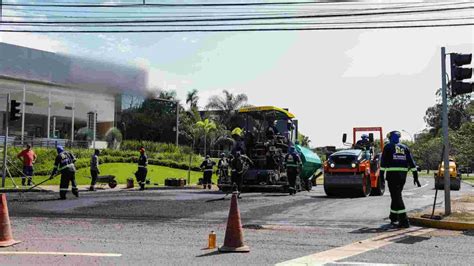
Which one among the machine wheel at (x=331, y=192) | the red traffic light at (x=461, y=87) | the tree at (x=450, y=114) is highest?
the tree at (x=450, y=114)

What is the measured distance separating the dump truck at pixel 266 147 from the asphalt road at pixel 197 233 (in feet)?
11.5

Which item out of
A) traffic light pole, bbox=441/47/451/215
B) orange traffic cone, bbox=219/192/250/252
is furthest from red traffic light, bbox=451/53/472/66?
orange traffic cone, bbox=219/192/250/252

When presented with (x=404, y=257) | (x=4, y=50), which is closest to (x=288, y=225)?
(x=404, y=257)

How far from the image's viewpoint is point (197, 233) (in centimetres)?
995

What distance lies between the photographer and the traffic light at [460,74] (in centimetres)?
1176

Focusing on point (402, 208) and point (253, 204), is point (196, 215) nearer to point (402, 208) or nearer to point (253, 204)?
point (253, 204)

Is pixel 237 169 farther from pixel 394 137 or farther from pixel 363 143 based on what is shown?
pixel 394 137

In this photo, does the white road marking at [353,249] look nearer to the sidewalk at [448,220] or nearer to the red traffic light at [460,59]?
the sidewalk at [448,220]

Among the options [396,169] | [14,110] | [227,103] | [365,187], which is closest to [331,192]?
[365,187]

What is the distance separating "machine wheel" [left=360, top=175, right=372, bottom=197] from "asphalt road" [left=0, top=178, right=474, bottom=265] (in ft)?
8.11

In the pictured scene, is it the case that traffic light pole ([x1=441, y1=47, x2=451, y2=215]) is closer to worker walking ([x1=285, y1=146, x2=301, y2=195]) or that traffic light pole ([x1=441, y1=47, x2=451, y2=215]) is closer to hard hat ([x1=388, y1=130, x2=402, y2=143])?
hard hat ([x1=388, y1=130, x2=402, y2=143])

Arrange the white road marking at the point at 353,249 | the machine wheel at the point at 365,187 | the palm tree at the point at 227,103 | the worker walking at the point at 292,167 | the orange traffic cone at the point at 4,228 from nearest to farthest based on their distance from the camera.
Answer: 1. the white road marking at the point at 353,249
2. the orange traffic cone at the point at 4,228
3. the machine wheel at the point at 365,187
4. the worker walking at the point at 292,167
5. the palm tree at the point at 227,103

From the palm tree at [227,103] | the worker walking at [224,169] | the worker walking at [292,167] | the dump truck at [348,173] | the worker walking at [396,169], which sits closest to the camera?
the worker walking at [396,169]

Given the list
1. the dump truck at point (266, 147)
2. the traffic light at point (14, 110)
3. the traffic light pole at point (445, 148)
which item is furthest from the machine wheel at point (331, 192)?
the traffic light at point (14, 110)
